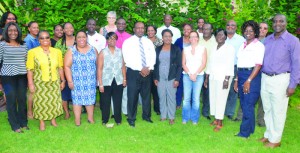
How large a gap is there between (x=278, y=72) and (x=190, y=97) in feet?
6.93

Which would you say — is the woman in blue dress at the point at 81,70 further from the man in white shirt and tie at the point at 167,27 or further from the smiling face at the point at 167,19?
the smiling face at the point at 167,19

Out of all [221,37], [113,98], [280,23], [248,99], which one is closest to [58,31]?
[113,98]

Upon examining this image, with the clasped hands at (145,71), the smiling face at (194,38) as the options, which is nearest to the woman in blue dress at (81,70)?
the clasped hands at (145,71)

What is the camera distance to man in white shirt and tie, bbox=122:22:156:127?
7145mm

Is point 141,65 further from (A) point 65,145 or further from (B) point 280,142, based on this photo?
(B) point 280,142

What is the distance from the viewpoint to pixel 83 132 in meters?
6.98

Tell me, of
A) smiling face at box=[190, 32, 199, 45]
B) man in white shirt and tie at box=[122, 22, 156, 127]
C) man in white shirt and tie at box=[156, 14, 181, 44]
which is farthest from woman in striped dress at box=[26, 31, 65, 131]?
man in white shirt and tie at box=[156, 14, 181, 44]

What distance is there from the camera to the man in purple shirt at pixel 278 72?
5707 mm

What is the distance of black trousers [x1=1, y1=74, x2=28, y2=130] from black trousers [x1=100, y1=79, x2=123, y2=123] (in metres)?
1.53

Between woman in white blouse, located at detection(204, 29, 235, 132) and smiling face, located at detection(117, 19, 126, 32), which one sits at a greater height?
smiling face, located at detection(117, 19, 126, 32)

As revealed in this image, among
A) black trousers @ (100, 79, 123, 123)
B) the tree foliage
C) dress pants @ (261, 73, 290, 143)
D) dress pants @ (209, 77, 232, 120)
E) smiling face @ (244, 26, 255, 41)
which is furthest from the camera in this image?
the tree foliage

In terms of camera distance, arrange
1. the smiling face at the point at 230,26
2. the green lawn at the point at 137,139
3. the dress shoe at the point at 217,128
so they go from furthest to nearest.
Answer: the smiling face at the point at 230,26
the dress shoe at the point at 217,128
the green lawn at the point at 137,139

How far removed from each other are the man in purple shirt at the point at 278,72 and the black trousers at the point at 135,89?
2351 millimetres

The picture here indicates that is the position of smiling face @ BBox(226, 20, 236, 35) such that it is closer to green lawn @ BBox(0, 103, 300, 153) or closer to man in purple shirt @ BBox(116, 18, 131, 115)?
green lawn @ BBox(0, 103, 300, 153)
